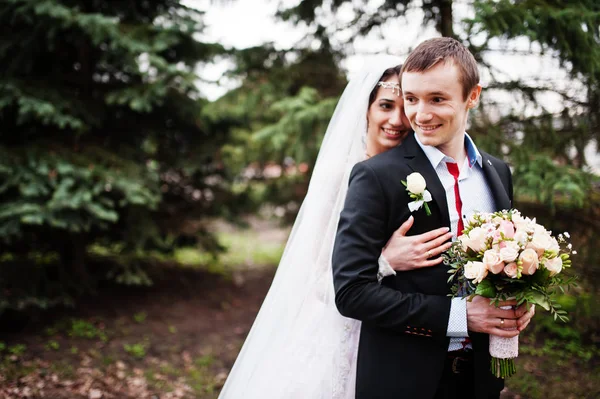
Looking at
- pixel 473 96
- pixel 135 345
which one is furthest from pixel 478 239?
pixel 135 345

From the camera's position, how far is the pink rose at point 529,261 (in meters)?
1.85

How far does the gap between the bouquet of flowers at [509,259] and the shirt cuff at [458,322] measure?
0.09m

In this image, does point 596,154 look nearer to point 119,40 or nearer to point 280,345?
point 280,345

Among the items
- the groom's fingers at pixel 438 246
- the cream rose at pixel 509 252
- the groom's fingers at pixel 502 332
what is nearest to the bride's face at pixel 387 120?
the groom's fingers at pixel 438 246

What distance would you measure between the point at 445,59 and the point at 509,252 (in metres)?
0.86

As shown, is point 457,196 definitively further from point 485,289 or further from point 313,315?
point 313,315

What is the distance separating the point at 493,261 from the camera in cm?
184

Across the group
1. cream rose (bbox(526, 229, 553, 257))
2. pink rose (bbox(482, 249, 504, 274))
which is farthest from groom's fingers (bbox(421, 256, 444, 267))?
cream rose (bbox(526, 229, 553, 257))

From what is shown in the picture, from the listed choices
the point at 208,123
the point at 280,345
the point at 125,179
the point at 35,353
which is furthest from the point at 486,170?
the point at 208,123

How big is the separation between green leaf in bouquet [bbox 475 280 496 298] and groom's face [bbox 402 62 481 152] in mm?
654

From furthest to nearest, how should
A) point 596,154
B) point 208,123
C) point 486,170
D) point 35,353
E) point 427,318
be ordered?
1. point 208,123
2. point 35,353
3. point 596,154
4. point 486,170
5. point 427,318

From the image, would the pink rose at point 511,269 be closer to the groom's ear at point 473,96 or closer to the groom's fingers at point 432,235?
the groom's fingers at point 432,235

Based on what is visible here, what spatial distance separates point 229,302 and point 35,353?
9.51 ft

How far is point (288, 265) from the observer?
2.87 meters
